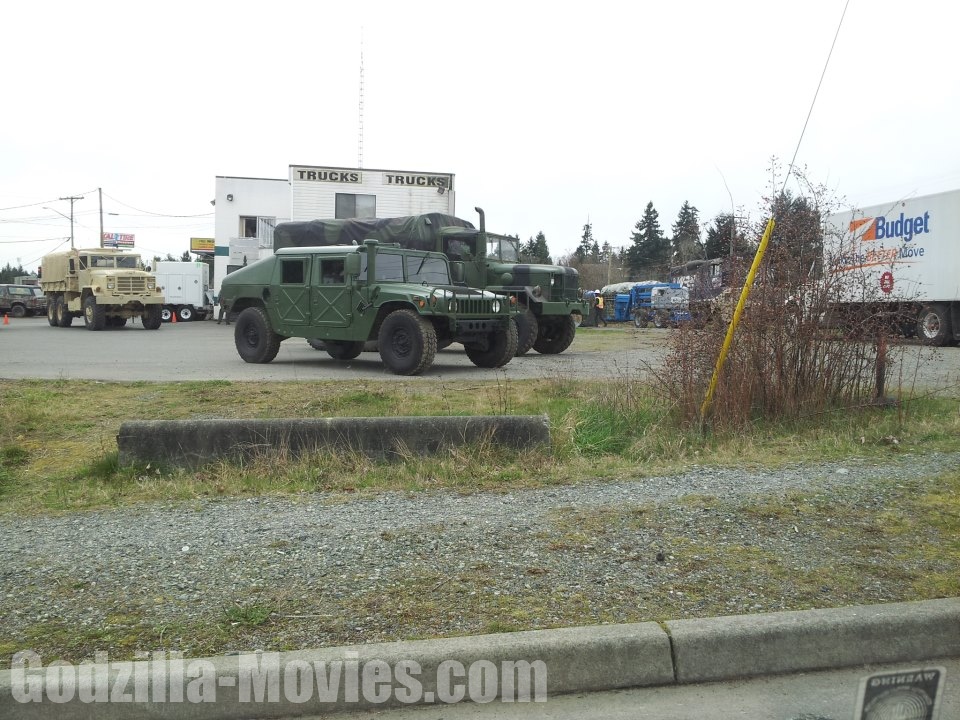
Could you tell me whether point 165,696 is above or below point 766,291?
below

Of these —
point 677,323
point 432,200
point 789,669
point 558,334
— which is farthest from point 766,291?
point 432,200

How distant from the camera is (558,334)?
18094 mm

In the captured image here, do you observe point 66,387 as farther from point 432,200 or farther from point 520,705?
point 432,200

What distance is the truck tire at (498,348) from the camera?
1392 cm

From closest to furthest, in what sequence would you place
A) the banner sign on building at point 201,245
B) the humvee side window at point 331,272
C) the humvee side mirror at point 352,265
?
1. the humvee side mirror at point 352,265
2. the humvee side window at point 331,272
3. the banner sign on building at point 201,245

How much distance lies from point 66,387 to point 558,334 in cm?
991

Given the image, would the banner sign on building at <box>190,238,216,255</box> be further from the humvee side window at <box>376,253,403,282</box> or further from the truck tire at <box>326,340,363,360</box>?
the humvee side window at <box>376,253,403,282</box>

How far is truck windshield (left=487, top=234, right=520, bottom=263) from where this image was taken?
58.6 feet

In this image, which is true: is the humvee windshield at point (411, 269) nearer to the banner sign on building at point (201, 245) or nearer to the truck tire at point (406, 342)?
the truck tire at point (406, 342)

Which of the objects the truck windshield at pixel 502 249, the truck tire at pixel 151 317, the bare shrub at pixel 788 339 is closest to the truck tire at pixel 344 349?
the truck windshield at pixel 502 249

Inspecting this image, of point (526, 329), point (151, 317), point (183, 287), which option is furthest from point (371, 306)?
point (183, 287)

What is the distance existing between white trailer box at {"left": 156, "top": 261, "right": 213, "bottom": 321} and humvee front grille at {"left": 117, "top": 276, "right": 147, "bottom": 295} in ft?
34.4

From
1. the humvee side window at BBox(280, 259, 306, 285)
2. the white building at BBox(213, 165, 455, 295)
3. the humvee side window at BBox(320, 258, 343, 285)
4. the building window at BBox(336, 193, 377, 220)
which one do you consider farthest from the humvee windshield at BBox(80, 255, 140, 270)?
the humvee side window at BBox(320, 258, 343, 285)

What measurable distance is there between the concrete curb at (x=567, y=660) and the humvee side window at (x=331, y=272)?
34.6ft
